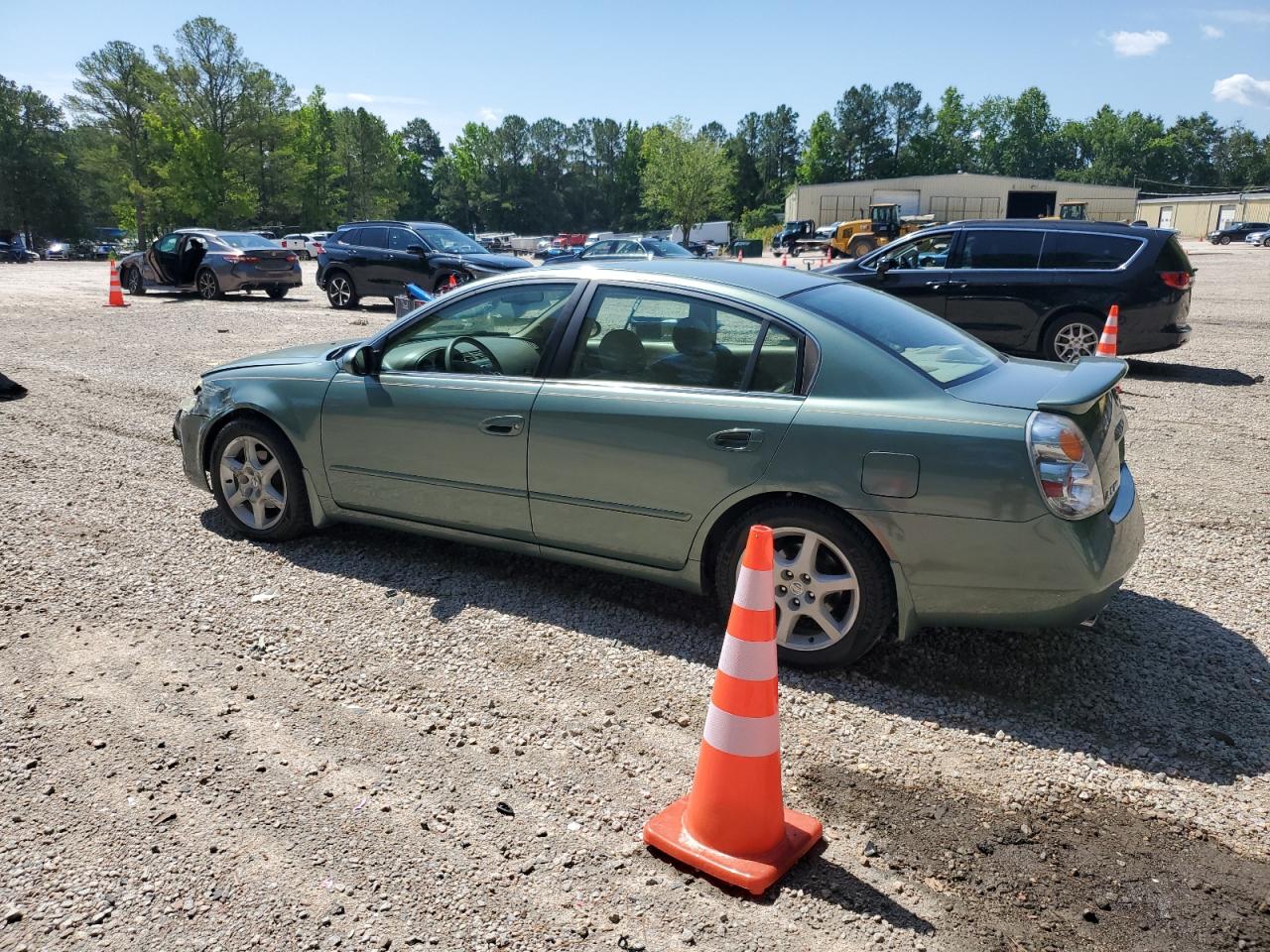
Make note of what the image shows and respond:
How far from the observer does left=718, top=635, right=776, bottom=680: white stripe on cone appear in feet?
8.59

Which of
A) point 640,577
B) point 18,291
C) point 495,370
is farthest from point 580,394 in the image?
point 18,291

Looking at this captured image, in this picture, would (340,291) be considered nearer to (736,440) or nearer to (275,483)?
(275,483)

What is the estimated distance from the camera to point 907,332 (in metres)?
4.11

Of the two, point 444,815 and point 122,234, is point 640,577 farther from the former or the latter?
point 122,234

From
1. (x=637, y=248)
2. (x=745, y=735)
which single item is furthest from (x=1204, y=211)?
(x=745, y=735)

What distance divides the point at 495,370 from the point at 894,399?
6.24 ft

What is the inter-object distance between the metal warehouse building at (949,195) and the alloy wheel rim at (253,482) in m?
83.9

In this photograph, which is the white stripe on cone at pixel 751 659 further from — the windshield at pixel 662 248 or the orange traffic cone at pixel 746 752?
the windshield at pixel 662 248

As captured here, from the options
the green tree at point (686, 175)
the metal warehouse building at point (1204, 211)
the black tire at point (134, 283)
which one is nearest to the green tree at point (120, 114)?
the green tree at point (686, 175)

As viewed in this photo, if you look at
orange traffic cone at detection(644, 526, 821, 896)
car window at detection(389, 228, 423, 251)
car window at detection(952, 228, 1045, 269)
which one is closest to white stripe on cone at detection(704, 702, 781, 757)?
orange traffic cone at detection(644, 526, 821, 896)

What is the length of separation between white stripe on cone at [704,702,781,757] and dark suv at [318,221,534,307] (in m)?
15.0

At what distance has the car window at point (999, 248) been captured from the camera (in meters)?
10.9

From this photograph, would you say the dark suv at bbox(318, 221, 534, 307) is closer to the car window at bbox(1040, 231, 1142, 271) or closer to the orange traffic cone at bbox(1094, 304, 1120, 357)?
the car window at bbox(1040, 231, 1142, 271)

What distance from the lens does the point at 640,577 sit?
13.7 ft
